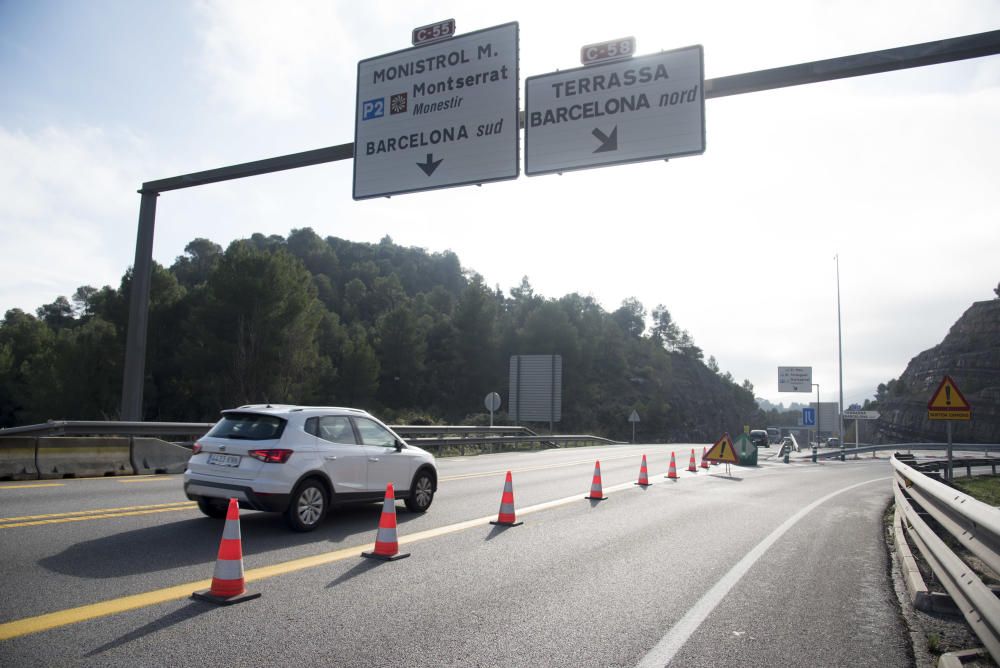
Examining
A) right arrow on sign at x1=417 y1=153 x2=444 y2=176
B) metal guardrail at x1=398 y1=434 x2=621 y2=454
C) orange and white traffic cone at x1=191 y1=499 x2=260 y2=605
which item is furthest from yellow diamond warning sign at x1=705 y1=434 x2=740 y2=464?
orange and white traffic cone at x1=191 y1=499 x2=260 y2=605

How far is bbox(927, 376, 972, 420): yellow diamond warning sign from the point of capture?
1523cm

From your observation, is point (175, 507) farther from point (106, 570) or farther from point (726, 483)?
point (726, 483)

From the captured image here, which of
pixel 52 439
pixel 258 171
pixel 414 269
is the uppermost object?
pixel 414 269

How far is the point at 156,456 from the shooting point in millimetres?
15008

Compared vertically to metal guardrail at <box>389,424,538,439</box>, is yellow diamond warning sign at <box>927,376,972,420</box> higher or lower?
higher

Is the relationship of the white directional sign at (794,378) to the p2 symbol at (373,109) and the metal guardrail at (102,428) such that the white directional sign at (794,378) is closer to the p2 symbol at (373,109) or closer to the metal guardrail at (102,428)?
the metal guardrail at (102,428)

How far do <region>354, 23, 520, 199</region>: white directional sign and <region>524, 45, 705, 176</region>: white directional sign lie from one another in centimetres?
56

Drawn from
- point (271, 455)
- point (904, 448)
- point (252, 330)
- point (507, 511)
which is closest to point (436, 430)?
point (507, 511)

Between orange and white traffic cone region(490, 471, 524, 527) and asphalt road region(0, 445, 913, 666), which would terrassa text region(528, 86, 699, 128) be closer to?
orange and white traffic cone region(490, 471, 524, 527)

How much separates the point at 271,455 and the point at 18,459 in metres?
7.22

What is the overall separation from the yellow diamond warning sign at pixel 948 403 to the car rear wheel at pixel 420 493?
11532 millimetres

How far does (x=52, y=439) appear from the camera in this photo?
42.7 ft

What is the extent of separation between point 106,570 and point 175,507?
3.86m

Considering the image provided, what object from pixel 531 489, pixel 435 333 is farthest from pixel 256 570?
pixel 435 333
